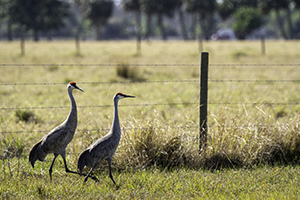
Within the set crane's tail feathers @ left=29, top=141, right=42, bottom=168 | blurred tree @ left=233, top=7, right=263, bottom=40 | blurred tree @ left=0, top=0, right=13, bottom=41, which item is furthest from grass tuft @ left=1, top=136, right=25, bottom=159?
blurred tree @ left=0, top=0, right=13, bottom=41

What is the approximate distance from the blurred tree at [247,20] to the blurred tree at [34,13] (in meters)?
31.5

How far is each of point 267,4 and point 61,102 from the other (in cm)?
→ 5883

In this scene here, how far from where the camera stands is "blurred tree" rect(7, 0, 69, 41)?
62.0 metres

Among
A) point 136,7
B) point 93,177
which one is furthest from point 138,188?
point 136,7

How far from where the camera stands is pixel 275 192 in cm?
432

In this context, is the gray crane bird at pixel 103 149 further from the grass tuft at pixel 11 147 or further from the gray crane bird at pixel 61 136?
the grass tuft at pixel 11 147

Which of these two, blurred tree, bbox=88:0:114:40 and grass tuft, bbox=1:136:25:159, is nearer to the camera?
grass tuft, bbox=1:136:25:159

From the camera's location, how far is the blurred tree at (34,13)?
6197cm

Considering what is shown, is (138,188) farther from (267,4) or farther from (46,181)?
(267,4)

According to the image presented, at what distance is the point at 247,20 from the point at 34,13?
3739 centimetres

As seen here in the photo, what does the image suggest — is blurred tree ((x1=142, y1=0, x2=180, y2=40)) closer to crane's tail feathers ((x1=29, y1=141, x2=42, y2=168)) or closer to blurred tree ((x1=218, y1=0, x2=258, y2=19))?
blurred tree ((x1=218, y1=0, x2=258, y2=19))

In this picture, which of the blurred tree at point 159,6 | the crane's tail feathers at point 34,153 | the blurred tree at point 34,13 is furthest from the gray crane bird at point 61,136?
the blurred tree at point 159,6

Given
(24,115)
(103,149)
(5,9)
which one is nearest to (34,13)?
(5,9)

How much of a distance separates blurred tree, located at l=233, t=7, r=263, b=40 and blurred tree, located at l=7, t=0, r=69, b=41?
31.5 meters
